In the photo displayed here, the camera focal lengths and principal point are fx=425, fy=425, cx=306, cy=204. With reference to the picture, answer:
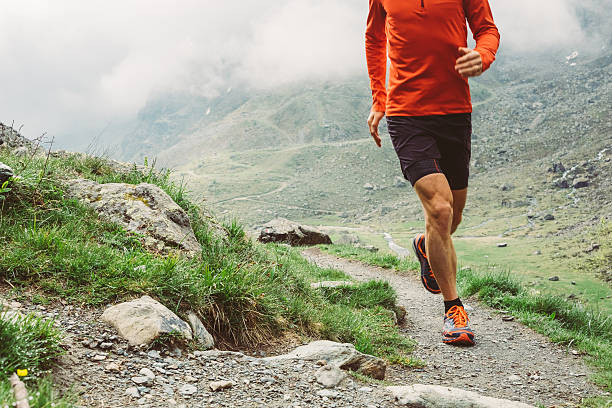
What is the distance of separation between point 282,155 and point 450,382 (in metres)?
196

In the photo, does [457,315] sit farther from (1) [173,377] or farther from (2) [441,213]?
(1) [173,377]

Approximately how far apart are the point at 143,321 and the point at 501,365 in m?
3.42

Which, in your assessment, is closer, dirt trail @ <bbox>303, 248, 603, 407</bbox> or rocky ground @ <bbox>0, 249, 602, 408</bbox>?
rocky ground @ <bbox>0, 249, 602, 408</bbox>

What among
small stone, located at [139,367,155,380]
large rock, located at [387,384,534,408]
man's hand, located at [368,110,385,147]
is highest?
man's hand, located at [368,110,385,147]

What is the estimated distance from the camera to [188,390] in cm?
247

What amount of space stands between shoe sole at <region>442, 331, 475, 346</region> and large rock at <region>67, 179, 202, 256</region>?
9.63 ft

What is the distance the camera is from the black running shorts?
423 centimetres

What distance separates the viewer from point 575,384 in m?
3.86

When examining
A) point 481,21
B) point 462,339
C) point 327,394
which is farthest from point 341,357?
point 481,21

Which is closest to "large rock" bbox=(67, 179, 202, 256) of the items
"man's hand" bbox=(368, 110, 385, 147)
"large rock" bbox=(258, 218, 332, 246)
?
"man's hand" bbox=(368, 110, 385, 147)

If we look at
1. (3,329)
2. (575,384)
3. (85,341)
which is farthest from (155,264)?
(575,384)

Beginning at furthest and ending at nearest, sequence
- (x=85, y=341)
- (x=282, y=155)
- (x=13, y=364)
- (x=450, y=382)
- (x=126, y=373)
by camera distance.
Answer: (x=282, y=155) → (x=450, y=382) → (x=85, y=341) → (x=126, y=373) → (x=13, y=364)

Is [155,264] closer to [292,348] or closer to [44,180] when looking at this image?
[292,348]

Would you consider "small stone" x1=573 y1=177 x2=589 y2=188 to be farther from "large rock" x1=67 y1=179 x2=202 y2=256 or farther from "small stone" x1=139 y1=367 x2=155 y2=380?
"small stone" x1=139 y1=367 x2=155 y2=380
